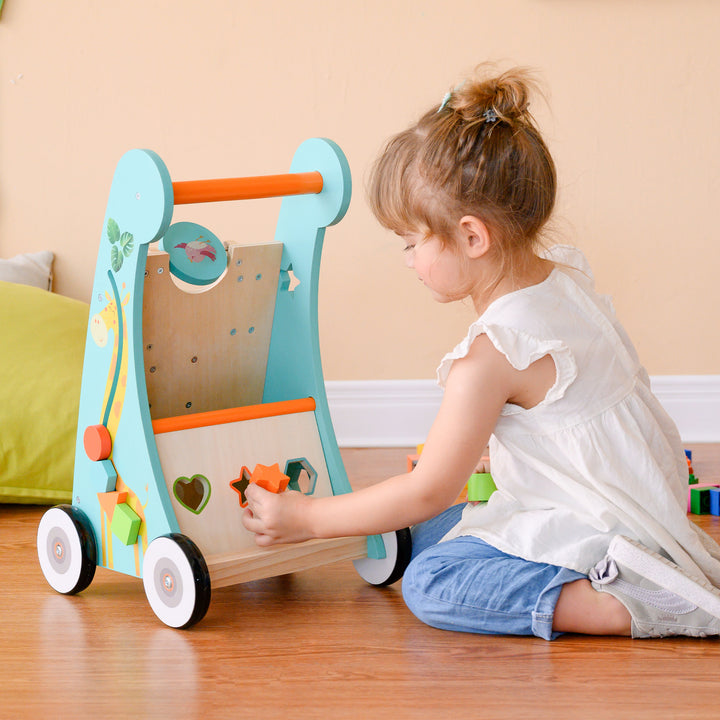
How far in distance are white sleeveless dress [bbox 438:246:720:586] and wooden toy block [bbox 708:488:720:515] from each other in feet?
1.45

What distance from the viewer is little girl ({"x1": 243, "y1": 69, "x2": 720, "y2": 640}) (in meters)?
0.92

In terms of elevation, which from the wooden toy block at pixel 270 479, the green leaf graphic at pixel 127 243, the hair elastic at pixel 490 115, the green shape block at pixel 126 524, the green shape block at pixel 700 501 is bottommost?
the green shape block at pixel 700 501

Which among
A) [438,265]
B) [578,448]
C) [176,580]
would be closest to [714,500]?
[578,448]

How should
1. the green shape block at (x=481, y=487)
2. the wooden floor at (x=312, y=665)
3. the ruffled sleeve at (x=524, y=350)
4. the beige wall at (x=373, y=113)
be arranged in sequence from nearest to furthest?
1. the wooden floor at (x=312, y=665)
2. the ruffled sleeve at (x=524, y=350)
3. the green shape block at (x=481, y=487)
4. the beige wall at (x=373, y=113)

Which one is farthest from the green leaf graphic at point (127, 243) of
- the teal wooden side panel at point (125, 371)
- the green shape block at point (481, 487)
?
the green shape block at point (481, 487)

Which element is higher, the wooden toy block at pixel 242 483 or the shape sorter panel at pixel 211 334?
the shape sorter panel at pixel 211 334

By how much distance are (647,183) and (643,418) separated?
3.52 feet

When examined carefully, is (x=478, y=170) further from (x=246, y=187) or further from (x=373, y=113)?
(x=373, y=113)

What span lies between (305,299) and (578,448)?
35 cm

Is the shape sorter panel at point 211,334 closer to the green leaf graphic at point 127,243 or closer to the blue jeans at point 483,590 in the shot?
the green leaf graphic at point 127,243

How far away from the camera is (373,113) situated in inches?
75.4

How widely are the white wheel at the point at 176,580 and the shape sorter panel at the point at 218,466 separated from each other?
39 millimetres

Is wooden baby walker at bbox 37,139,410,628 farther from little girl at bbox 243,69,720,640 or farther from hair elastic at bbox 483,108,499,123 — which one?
hair elastic at bbox 483,108,499,123

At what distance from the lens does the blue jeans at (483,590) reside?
932 mm
